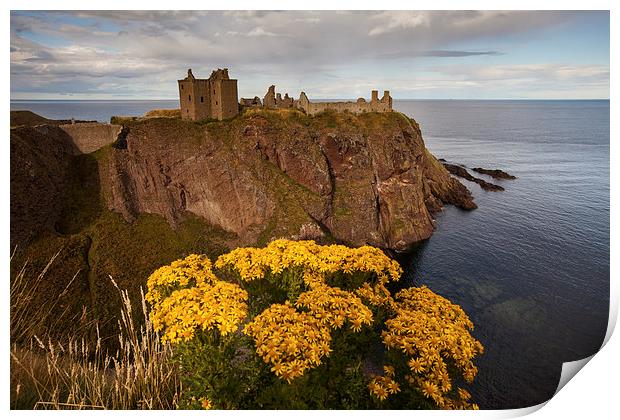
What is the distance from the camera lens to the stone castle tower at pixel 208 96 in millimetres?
40188

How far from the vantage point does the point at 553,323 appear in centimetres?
2777

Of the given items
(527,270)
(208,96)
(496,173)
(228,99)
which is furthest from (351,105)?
(496,173)

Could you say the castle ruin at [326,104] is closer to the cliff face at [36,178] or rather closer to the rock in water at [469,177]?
the cliff face at [36,178]

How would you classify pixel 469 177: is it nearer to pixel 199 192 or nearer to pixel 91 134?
pixel 199 192

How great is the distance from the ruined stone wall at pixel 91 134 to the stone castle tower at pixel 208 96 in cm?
782

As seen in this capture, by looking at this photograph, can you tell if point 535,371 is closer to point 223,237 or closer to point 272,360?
point 272,360

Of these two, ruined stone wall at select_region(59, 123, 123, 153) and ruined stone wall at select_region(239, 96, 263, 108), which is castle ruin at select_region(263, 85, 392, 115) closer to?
ruined stone wall at select_region(239, 96, 263, 108)

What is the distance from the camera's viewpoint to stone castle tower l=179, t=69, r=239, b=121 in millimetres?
40188

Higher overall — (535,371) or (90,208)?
(90,208)

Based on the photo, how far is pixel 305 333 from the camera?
529cm

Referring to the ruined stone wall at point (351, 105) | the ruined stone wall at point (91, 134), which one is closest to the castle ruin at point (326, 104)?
the ruined stone wall at point (351, 105)

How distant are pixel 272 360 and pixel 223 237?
36961mm

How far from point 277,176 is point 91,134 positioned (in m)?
20.6
